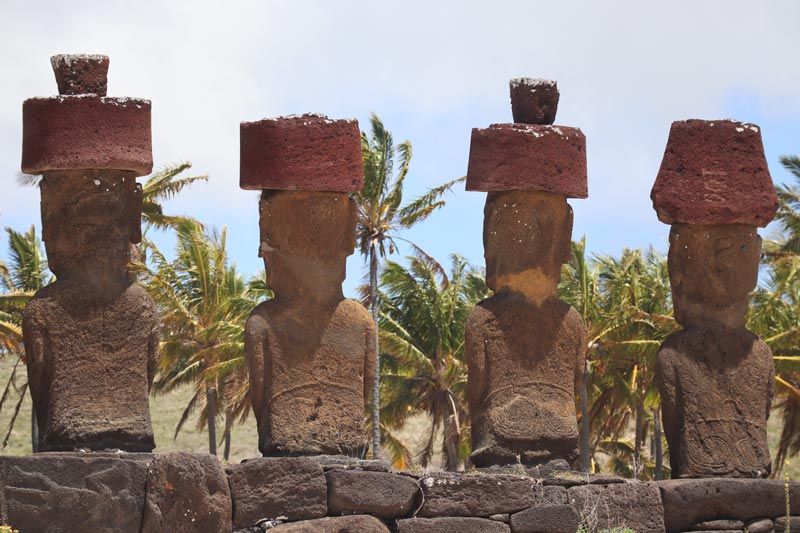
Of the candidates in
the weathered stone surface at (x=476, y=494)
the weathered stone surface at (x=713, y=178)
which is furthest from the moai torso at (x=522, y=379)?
the weathered stone surface at (x=713, y=178)

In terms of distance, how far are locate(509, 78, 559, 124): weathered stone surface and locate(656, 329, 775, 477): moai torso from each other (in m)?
2.11

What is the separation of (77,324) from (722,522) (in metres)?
5.16

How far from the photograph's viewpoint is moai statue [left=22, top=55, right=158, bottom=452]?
11133 mm

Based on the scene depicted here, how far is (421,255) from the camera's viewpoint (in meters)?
33.7

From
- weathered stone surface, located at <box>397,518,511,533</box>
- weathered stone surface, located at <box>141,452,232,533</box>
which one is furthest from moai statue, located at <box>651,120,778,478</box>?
weathered stone surface, located at <box>141,452,232,533</box>

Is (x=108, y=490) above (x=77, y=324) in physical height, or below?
below

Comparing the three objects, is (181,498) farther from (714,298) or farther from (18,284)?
(18,284)

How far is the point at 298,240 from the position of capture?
11.8m

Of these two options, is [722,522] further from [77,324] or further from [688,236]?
[77,324]

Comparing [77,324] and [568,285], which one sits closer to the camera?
[77,324]

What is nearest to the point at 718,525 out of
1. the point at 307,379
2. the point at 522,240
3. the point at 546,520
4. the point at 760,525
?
the point at 760,525

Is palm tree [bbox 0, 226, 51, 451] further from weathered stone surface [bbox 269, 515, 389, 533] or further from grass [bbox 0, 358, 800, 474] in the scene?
weathered stone surface [bbox 269, 515, 389, 533]

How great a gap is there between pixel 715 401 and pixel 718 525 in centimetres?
98

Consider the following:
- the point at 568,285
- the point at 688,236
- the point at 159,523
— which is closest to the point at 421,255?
the point at 568,285
